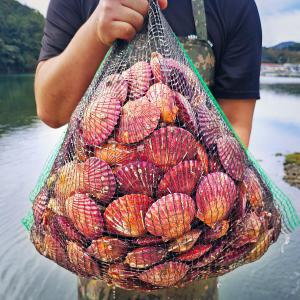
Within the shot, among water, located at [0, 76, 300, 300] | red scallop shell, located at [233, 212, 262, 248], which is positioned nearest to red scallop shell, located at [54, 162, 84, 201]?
red scallop shell, located at [233, 212, 262, 248]

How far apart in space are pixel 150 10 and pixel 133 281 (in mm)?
884

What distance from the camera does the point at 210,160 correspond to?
1491 millimetres

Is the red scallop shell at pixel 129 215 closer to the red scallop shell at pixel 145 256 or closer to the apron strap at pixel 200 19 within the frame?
the red scallop shell at pixel 145 256

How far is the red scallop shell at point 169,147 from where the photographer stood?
1.41m

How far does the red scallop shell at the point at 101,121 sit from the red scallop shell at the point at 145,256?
35 cm

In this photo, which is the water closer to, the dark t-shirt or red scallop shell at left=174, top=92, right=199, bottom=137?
the dark t-shirt

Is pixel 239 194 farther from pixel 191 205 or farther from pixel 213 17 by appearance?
pixel 213 17

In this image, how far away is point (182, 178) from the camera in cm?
139

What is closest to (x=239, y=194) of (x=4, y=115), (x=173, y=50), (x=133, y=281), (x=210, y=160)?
(x=210, y=160)

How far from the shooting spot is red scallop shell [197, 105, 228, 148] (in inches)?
60.3

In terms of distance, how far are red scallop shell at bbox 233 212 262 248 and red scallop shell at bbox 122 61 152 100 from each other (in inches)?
19.9

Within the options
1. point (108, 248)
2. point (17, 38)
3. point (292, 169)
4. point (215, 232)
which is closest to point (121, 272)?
point (108, 248)

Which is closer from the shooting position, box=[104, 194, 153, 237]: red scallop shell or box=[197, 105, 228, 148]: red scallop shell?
box=[104, 194, 153, 237]: red scallop shell

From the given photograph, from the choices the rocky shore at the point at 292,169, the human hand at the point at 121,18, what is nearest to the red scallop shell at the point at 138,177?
→ the human hand at the point at 121,18
